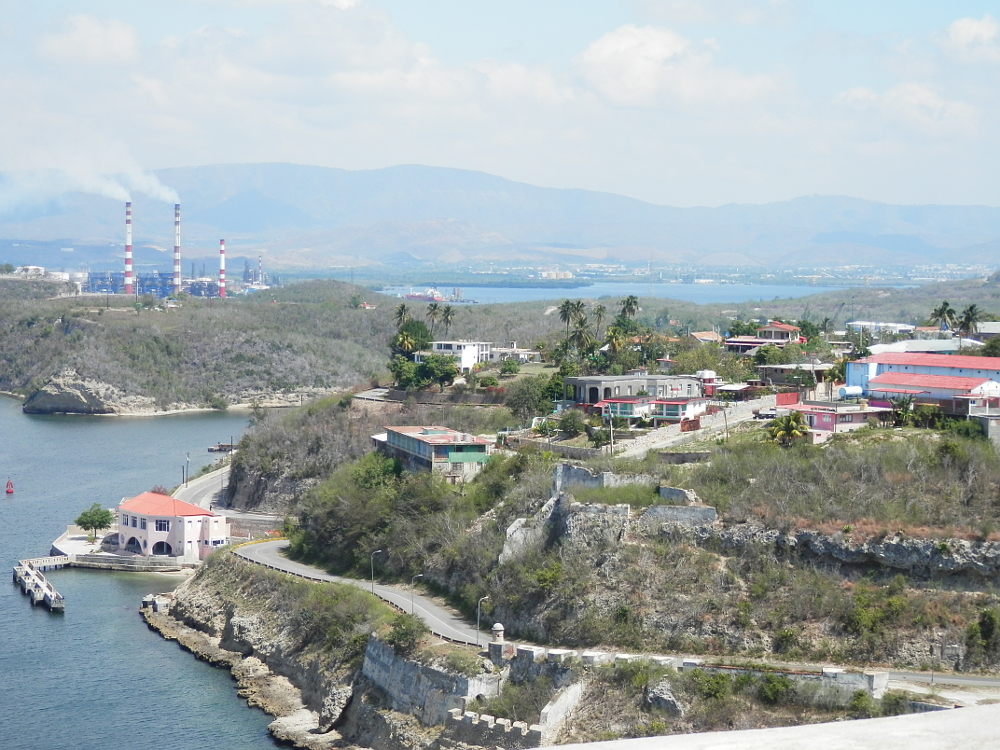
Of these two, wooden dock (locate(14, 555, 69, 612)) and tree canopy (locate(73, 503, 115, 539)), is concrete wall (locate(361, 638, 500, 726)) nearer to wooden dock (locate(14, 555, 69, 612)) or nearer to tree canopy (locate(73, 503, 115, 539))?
wooden dock (locate(14, 555, 69, 612))

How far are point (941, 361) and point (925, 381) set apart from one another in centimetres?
246

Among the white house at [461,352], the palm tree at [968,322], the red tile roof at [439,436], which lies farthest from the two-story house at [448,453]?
the palm tree at [968,322]

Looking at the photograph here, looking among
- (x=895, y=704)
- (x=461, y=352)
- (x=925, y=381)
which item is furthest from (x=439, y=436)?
(x=895, y=704)

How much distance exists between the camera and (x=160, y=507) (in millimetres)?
52719

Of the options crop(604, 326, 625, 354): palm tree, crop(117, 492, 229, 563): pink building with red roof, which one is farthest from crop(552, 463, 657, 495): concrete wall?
crop(604, 326, 625, 354): palm tree

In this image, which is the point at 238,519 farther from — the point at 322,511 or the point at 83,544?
the point at 322,511

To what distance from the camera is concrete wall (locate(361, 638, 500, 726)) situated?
30.3 m

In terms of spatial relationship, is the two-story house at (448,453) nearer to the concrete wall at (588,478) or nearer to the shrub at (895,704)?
the concrete wall at (588,478)

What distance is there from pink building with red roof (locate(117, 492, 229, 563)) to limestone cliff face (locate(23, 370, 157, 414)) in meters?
56.8

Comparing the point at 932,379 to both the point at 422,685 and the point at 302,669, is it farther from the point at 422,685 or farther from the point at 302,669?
the point at 302,669

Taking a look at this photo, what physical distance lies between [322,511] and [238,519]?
8843 mm

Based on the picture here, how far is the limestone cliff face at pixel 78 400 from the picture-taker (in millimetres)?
107750

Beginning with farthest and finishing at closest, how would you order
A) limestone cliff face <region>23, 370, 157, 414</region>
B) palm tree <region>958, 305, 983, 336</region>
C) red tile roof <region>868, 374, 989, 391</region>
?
1. limestone cliff face <region>23, 370, 157, 414</region>
2. palm tree <region>958, 305, 983, 336</region>
3. red tile roof <region>868, 374, 989, 391</region>

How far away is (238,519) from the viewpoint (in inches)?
2132
